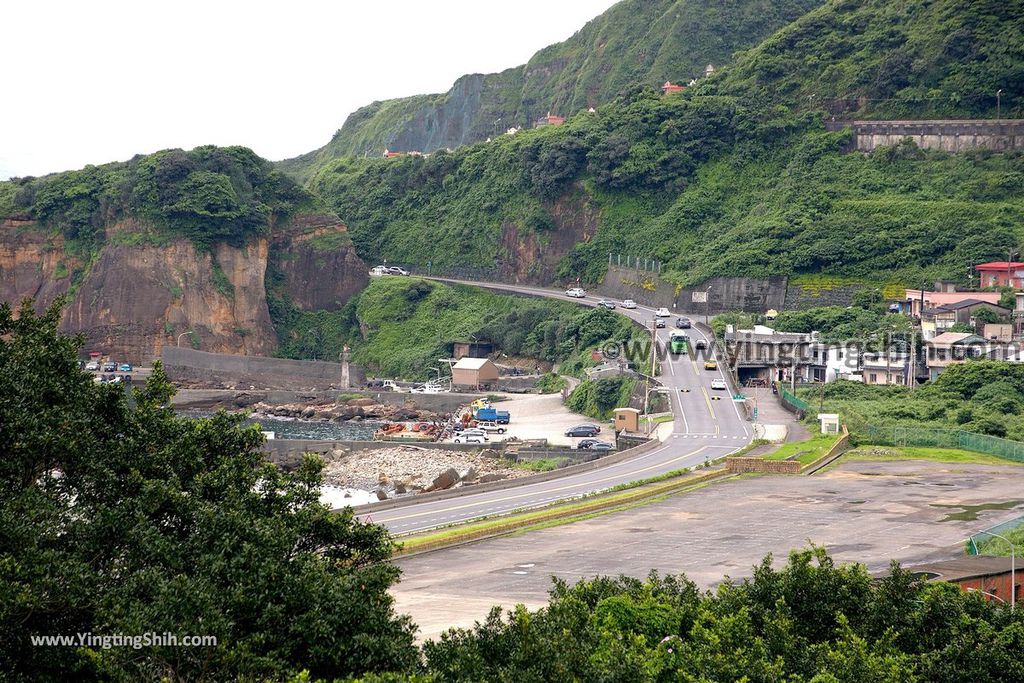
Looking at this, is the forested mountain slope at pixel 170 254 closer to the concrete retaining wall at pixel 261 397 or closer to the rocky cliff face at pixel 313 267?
the rocky cliff face at pixel 313 267

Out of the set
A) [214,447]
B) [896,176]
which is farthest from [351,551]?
[896,176]

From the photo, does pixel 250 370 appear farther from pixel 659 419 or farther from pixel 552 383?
pixel 659 419

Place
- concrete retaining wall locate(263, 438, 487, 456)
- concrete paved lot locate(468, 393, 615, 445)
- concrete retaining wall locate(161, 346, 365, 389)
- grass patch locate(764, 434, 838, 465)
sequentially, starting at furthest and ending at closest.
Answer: concrete retaining wall locate(161, 346, 365, 389) < concrete retaining wall locate(263, 438, 487, 456) < concrete paved lot locate(468, 393, 615, 445) < grass patch locate(764, 434, 838, 465)

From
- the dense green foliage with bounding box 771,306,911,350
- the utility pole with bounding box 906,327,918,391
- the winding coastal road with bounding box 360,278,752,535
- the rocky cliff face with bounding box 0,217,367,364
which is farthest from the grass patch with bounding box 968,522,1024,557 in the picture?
the rocky cliff face with bounding box 0,217,367,364

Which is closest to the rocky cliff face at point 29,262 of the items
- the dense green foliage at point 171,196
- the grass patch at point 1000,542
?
the dense green foliage at point 171,196

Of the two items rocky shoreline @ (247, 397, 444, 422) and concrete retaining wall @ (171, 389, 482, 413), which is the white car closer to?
rocky shoreline @ (247, 397, 444, 422)

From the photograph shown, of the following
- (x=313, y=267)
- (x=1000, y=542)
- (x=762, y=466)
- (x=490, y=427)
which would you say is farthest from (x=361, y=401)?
(x=1000, y=542)
